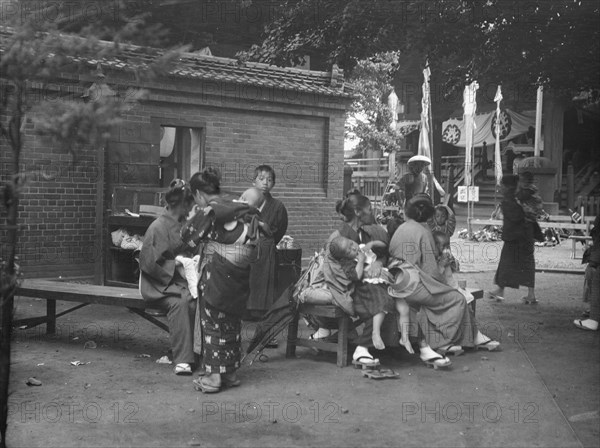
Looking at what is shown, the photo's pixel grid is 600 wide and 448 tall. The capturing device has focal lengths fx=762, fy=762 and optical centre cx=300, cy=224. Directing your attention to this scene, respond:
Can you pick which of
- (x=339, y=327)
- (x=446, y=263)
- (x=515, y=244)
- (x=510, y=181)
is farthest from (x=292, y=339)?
(x=510, y=181)

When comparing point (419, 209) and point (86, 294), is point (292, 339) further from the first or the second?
point (86, 294)

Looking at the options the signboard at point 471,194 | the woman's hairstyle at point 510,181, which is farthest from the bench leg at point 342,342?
the signboard at point 471,194

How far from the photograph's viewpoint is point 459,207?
2939 centimetres

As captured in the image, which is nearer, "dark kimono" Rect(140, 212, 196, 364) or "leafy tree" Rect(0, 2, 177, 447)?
"leafy tree" Rect(0, 2, 177, 447)

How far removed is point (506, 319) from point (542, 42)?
350 cm

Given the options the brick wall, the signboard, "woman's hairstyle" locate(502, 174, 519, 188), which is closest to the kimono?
"woman's hairstyle" locate(502, 174, 519, 188)

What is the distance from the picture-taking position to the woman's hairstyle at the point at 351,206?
729cm

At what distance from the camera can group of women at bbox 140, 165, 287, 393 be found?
627 cm

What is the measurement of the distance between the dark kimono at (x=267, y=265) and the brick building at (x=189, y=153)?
2421mm

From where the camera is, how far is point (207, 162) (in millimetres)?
13414

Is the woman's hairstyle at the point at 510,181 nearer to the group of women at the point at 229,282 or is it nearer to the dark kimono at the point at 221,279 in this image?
the group of women at the point at 229,282

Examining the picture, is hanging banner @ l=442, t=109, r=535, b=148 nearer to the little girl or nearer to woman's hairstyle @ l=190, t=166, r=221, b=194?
the little girl

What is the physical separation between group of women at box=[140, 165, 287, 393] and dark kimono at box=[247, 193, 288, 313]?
80cm

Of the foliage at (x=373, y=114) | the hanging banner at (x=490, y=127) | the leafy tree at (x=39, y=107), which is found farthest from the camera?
the foliage at (x=373, y=114)
